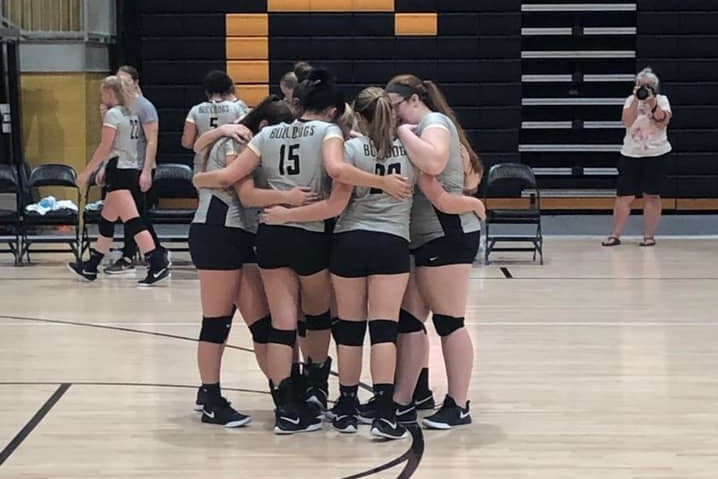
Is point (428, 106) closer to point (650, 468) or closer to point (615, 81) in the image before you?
point (650, 468)

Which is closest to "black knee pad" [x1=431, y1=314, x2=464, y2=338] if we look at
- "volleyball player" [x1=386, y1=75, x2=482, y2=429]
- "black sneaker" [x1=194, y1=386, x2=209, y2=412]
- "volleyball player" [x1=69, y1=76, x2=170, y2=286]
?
"volleyball player" [x1=386, y1=75, x2=482, y2=429]

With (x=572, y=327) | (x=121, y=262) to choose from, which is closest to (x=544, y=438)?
(x=572, y=327)

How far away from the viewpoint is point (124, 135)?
9.32m

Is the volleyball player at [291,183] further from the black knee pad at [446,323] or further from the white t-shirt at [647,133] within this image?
the white t-shirt at [647,133]

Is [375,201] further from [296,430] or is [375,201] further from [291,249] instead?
[296,430]

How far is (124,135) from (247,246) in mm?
4323

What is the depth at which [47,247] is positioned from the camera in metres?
11.9

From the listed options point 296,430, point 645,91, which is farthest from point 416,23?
point 296,430

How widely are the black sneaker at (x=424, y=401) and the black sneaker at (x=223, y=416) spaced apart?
0.79 meters

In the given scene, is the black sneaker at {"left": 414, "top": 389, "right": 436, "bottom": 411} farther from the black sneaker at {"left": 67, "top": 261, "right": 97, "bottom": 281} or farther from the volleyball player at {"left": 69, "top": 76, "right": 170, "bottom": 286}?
the black sneaker at {"left": 67, "top": 261, "right": 97, "bottom": 281}

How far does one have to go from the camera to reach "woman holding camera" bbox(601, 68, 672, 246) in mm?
11539

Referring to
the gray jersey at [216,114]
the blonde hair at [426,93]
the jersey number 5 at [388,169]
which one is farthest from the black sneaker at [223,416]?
the gray jersey at [216,114]

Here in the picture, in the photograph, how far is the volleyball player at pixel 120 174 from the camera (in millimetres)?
9305

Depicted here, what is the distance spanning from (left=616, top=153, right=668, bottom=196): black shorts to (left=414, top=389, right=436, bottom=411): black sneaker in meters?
6.43
